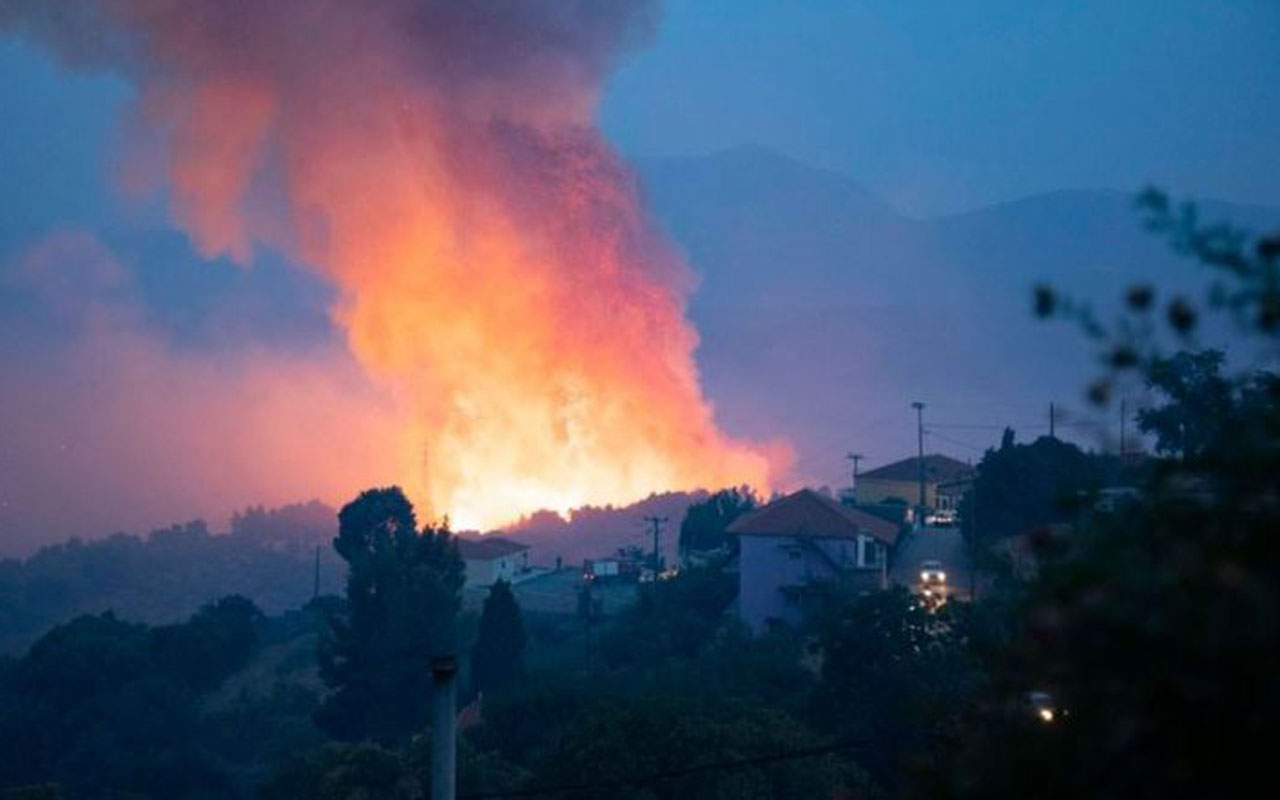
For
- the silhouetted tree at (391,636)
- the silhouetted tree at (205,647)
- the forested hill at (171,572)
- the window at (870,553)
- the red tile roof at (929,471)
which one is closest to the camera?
the silhouetted tree at (391,636)

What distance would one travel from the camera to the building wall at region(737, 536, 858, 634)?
102 feet

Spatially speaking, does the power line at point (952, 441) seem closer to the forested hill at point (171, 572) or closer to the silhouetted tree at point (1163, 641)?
the forested hill at point (171, 572)

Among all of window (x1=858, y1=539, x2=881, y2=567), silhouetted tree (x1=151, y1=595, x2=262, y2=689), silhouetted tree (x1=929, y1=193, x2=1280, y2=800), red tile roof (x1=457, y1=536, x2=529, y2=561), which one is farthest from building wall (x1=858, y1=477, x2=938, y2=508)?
silhouetted tree (x1=929, y1=193, x2=1280, y2=800)

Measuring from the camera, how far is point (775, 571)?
1243 inches

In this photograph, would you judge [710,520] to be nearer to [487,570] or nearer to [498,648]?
[487,570]

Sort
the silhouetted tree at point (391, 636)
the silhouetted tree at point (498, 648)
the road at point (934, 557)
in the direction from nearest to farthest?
Answer: the silhouetted tree at point (391, 636), the silhouetted tree at point (498, 648), the road at point (934, 557)

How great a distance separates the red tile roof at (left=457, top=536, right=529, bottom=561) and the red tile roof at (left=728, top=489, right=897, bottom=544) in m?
12.9

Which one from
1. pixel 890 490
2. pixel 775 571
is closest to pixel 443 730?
pixel 775 571

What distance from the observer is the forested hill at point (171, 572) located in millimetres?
47875

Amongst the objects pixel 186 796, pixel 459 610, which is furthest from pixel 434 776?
pixel 459 610

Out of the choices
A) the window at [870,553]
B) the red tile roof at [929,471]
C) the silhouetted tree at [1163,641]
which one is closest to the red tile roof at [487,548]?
the red tile roof at [929,471]

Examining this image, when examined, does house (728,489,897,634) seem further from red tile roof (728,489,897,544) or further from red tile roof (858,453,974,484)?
red tile roof (858,453,974,484)

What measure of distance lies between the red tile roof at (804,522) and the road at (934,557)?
1.07 m

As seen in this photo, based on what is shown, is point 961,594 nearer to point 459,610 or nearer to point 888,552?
point 888,552
